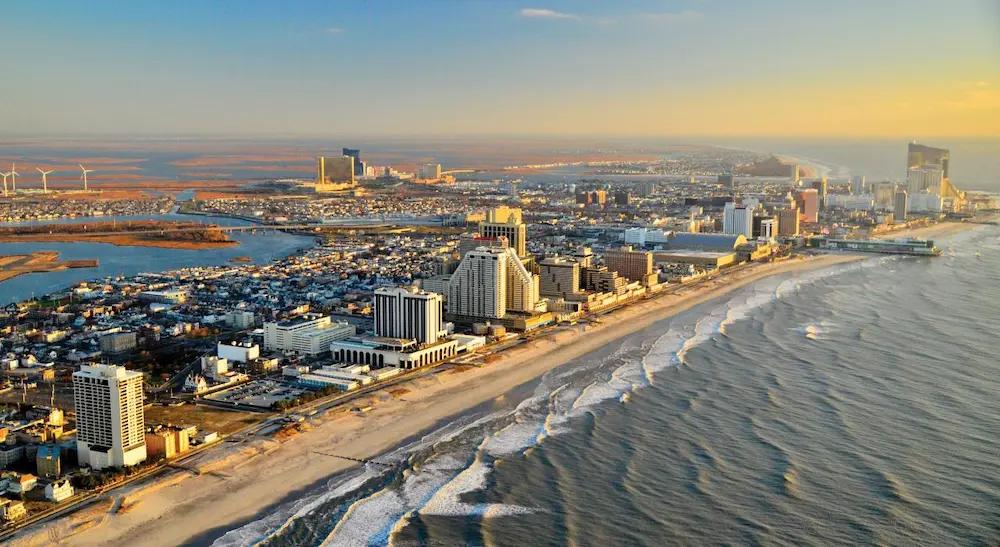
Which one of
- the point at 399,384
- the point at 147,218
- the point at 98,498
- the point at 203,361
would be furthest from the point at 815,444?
the point at 147,218

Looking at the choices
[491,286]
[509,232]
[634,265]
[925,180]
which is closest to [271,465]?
[491,286]

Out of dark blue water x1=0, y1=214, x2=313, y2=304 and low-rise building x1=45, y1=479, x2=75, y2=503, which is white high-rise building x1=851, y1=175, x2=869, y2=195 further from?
low-rise building x1=45, y1=479, x2=75, y2=503

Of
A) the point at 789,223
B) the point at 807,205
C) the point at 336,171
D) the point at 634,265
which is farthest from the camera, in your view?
the point at 336,171

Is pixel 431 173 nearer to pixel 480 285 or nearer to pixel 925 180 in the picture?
pixel 925 180

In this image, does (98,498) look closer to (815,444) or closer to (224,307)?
(815,444)

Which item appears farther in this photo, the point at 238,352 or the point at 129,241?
the point at 129,241

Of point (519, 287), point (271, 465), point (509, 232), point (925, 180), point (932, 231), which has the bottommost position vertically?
point (271, 465)

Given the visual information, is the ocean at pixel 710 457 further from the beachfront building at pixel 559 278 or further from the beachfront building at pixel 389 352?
the beachfront building at pixel 559 278
